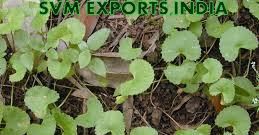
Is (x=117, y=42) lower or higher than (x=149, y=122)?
higher

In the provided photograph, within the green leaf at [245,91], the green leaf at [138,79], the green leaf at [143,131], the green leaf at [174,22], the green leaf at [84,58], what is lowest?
the green leaf at [143,131]

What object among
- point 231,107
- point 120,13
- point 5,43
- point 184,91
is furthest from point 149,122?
point 5,43

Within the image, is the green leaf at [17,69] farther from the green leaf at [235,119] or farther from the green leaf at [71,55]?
the green leaf at [235,119]

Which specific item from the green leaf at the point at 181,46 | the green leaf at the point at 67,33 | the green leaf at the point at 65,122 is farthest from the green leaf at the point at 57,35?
the green leaf at the point at 181,46

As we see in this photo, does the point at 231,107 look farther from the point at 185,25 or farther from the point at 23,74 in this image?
the point at 23,74

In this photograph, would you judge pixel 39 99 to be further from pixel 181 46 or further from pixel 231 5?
pixel 231 5

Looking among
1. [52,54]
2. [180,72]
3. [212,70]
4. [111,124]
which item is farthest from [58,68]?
[212,70]
